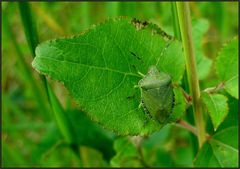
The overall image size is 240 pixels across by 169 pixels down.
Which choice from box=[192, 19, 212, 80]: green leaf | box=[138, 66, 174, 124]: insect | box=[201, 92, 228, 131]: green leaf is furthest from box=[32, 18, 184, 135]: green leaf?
box=[192, 19, 212, 80]: green leaf

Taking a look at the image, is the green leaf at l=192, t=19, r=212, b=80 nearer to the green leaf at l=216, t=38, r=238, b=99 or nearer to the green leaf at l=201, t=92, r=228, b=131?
the green leaf at l=216, t=38, r=238, b=99

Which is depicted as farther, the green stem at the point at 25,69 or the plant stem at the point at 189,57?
the green stem at the point at 25,69

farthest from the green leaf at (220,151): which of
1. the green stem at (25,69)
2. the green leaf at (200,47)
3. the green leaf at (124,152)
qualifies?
A: the green stem at (25,69)

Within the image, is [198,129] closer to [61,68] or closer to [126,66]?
[126,66]

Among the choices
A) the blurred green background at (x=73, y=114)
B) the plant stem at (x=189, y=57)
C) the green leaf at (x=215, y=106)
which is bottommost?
the blurred green background at (x=73, y=114)

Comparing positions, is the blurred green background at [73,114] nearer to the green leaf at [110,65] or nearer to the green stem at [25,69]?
the green stem at [25,69]

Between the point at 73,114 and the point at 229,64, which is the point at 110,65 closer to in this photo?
the point at 229,64
